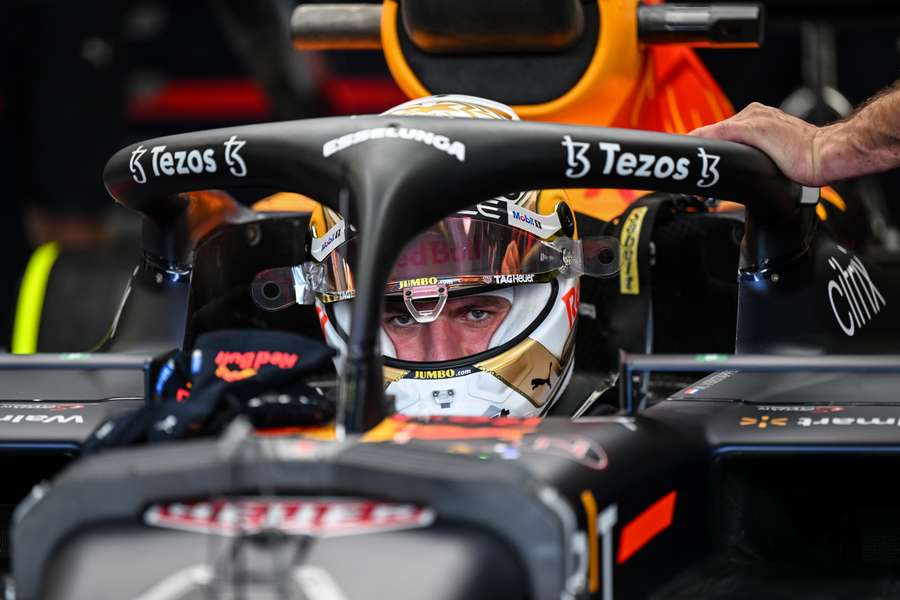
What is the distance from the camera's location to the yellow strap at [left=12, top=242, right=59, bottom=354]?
2.70 m

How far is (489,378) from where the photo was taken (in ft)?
6.02

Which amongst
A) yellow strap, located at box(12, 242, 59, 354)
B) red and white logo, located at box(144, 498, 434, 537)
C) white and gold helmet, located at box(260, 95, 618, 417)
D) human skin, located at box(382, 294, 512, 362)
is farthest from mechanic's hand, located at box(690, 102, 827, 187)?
yellow strap, located at box(12, 242, 59, 354)

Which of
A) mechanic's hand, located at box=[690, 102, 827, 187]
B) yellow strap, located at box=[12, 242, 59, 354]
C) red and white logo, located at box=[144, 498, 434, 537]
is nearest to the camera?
red and white logo, located at box=[144, 498, 434, 537]

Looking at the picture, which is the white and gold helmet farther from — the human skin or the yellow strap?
the yellow strap

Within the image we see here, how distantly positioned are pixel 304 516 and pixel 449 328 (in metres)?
0.84

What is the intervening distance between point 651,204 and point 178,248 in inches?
30.5

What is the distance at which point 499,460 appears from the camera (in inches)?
45.1

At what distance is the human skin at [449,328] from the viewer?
6.13ft

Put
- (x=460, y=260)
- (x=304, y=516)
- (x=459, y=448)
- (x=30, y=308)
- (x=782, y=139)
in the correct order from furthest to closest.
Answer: (x=30, y=308) < (x=460, y=260) < (x=782, y=139) < (x=459, y=448) < (x=304, y=516)

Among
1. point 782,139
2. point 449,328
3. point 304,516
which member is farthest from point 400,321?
point 304,516

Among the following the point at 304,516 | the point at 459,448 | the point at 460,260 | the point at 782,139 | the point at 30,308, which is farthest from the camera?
the point at 30,308

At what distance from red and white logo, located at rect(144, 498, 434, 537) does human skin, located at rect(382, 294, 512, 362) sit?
0.78 metres

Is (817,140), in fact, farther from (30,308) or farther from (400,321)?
(30,308)

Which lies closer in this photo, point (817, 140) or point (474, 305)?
point (817, 140)
